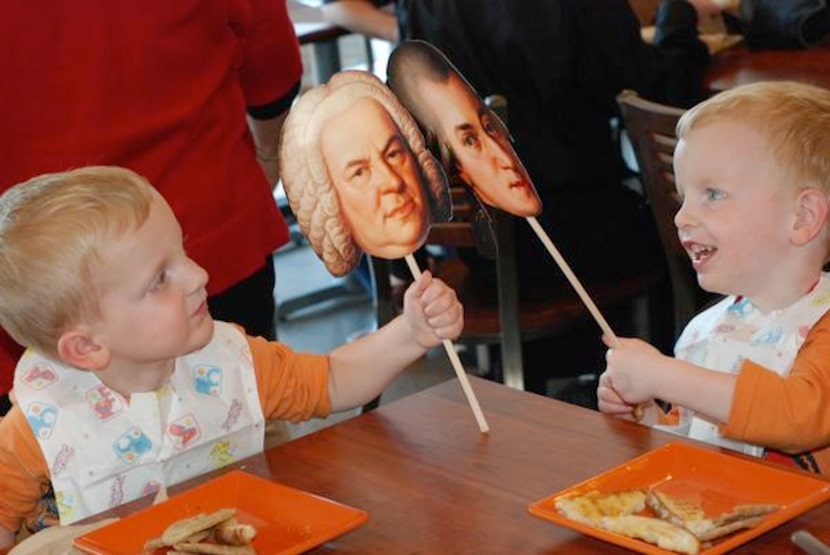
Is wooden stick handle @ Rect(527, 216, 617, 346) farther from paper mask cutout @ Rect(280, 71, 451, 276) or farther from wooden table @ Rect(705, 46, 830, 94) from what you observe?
wooden table @ Rect(705, 46, 830, 94)

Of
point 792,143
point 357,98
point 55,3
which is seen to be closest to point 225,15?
point 55,3

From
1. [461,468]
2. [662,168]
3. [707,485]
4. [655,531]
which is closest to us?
[655,531]

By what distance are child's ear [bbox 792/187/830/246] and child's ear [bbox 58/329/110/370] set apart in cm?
85

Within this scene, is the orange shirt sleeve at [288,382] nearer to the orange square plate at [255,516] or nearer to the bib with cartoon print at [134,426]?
the bib with cartoon print at [134,426]

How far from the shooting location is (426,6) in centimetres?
298

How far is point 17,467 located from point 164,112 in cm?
59

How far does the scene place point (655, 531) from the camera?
4.35ft

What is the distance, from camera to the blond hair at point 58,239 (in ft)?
5.46

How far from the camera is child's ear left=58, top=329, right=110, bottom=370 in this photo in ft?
5.57

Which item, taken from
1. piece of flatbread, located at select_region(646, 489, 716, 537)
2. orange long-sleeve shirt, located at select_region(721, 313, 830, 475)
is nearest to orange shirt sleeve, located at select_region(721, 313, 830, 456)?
orange long-sleeve shirt, located at select_region(721, 313, 830, 475)

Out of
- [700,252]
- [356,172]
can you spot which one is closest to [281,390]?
[356,172]

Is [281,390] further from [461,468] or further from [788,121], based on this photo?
[788,121]

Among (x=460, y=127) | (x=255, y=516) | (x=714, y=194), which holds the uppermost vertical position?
(x=460, y=127)

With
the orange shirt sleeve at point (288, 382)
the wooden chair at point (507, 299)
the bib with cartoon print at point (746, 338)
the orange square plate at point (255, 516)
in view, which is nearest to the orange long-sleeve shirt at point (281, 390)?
the orange shirt sleeve at point (288, 382)
